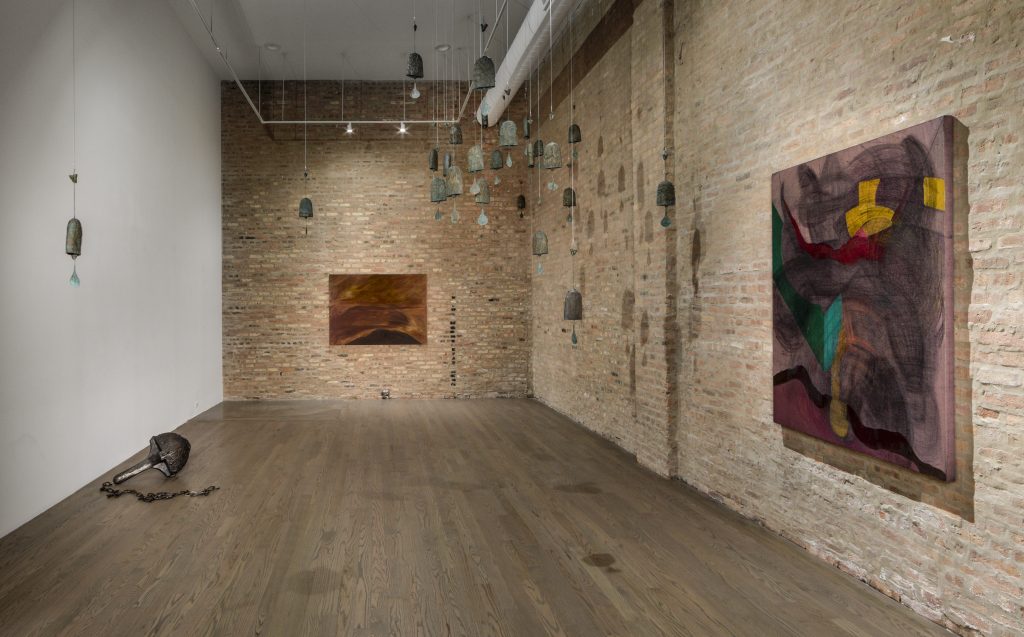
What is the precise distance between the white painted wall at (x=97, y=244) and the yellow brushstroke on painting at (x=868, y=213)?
5131 mm

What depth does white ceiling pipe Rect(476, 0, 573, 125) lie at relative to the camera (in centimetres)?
660

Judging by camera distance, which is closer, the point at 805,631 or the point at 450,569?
the point at 805,631

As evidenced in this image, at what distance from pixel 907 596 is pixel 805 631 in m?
0.61

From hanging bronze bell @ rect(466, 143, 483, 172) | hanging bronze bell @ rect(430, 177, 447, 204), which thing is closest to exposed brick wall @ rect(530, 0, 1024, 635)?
hanging bronze bell @ rect(466, 143, 483, 172)

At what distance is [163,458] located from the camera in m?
5.60

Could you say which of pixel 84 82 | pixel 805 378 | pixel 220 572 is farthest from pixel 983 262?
pixel 84 82

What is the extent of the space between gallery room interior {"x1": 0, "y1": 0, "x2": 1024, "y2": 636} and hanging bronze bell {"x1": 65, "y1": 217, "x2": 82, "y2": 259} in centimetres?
4

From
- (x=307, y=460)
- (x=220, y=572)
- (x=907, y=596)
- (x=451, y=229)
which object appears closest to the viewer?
(x=907, y=596)

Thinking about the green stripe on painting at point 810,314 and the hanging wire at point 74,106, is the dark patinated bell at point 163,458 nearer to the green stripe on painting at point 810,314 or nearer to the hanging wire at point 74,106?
the hanging wire at point 74,106

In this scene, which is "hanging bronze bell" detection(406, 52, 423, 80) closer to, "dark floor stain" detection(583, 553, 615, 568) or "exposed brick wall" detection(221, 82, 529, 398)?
"dark floor stain" detection(583, 553, 615, 568)

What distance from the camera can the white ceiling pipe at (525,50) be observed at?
6.60 meters

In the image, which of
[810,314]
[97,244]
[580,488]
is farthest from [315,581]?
[97,244]

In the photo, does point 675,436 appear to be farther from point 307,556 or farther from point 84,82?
point 84,82

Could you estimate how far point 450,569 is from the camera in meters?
3.66
